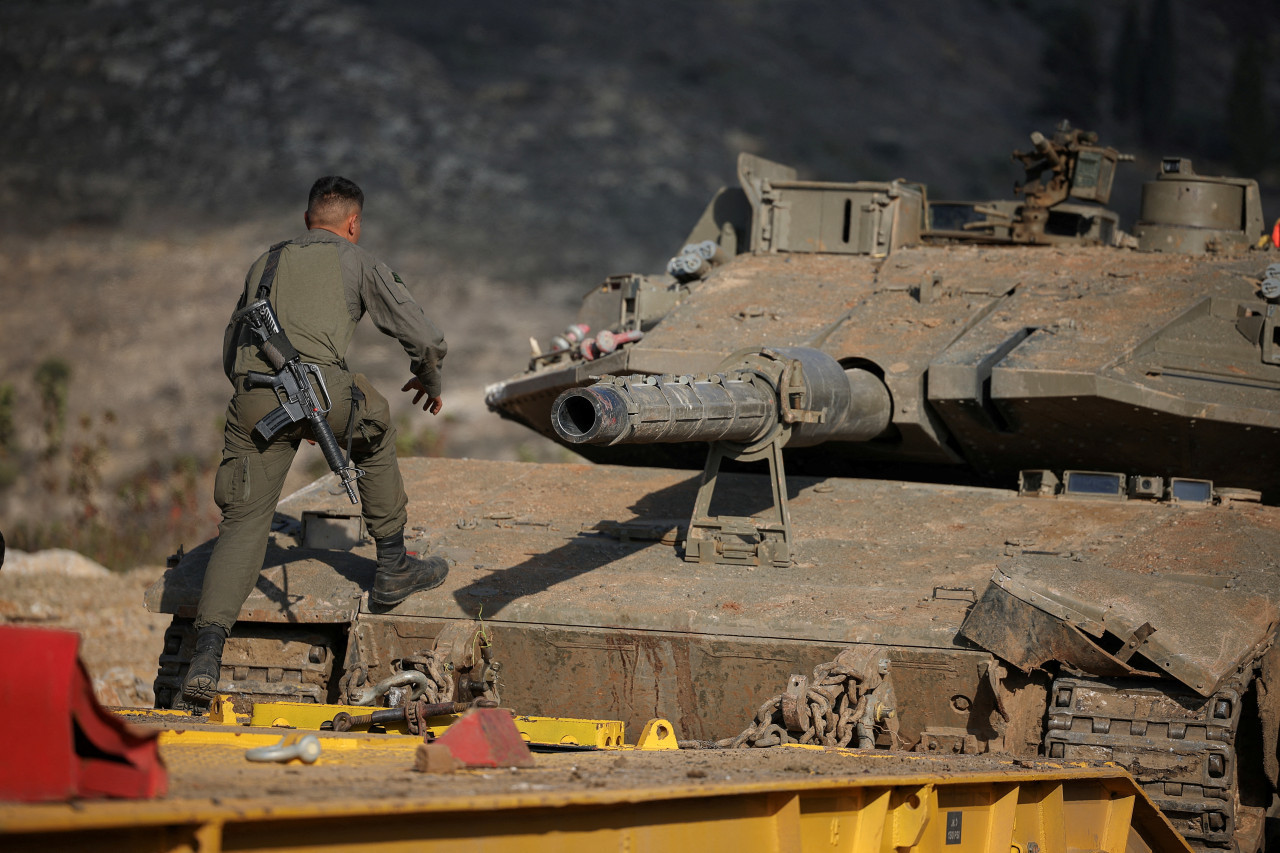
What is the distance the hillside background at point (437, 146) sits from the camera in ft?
100

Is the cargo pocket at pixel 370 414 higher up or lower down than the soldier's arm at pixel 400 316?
lower down

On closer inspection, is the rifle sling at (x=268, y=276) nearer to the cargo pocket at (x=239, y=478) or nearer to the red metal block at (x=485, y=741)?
the cargo pocket at (x=239, y=478)

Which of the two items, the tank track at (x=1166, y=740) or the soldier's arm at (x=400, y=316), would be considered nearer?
the tank track at (x=1166, y=740)

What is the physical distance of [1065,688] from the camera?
540 cm

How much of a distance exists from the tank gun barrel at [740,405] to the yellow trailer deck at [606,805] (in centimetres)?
110

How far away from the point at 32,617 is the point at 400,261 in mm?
21118

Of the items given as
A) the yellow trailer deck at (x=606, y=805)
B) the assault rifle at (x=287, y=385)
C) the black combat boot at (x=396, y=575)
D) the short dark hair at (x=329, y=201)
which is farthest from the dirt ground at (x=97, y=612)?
the yellow trailer deck at (x=606, y=805)

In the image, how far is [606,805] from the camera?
3584 millimetres

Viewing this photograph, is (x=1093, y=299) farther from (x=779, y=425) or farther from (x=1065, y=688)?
(x=1065, y=688)

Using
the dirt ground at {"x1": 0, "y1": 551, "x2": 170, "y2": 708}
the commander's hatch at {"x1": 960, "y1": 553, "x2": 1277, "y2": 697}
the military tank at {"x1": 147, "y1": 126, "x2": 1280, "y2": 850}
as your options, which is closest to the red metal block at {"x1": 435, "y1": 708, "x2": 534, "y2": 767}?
the military tank at {"x1": 147, "y1": 126, "x2": 1280, "y2": 850}

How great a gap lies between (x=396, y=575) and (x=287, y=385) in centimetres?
96

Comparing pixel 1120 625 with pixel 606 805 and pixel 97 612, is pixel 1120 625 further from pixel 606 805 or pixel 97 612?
pixel 97 612

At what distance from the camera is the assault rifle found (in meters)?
5.65

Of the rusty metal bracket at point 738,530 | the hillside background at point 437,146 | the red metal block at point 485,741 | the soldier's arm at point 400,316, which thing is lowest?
the red metal block at point 485,741
